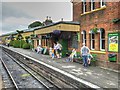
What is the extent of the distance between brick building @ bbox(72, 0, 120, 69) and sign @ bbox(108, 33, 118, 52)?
0.14m

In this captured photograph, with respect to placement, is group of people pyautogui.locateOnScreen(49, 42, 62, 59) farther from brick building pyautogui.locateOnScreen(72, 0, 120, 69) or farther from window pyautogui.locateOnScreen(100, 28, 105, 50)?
window pyautogui.locateOnScreen(100, 28, 105, 50)

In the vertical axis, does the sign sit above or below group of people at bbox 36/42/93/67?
above

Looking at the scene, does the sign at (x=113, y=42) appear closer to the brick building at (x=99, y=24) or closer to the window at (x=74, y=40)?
the brick building at (x=99, y=24)

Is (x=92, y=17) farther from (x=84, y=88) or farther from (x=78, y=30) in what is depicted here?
(x=84, y=88)

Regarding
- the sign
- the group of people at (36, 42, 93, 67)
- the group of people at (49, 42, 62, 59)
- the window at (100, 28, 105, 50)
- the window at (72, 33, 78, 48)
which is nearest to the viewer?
the sign

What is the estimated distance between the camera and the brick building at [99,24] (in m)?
13.6

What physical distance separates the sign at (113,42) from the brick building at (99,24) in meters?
0.14

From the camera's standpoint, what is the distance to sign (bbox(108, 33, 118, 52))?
1334cm

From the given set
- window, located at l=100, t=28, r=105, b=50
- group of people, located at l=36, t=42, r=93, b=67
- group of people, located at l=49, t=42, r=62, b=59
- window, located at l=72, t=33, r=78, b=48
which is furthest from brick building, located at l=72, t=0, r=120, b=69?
group of people, located at l=49, t=42, r=62, b=59

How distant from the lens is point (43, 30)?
2517cm

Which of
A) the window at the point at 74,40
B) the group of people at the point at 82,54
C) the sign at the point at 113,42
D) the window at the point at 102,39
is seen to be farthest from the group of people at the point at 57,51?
the sign at the point at 113,42

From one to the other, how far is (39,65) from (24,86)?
4699mm

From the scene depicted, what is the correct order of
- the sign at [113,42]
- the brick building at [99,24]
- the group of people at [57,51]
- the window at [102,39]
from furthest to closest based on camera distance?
the group of people at [57,51]
the window at [102,39]
the brick building at [99,24]
the sign at [113,42]

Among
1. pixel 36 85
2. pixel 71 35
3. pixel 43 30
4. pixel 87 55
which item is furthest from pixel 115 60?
pixel 43 30
